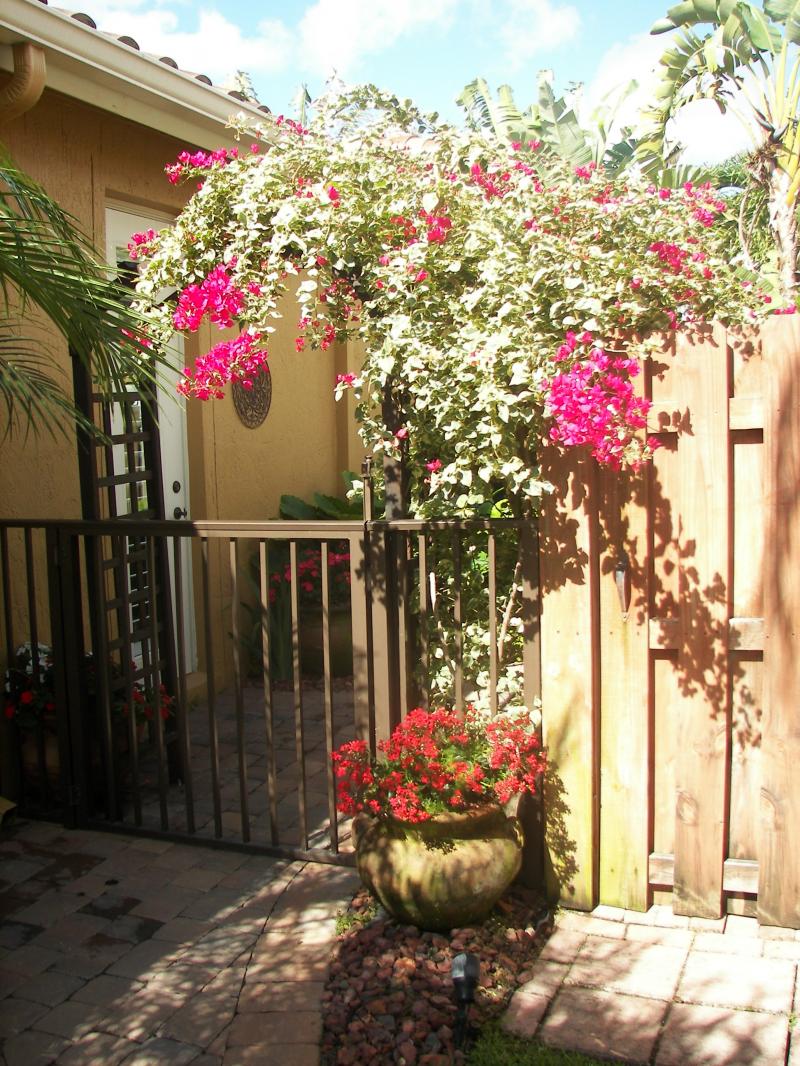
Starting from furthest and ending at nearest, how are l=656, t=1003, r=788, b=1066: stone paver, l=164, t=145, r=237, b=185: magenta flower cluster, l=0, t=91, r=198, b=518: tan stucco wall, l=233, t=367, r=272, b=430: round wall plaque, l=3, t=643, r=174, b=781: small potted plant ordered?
l=233, t=367, r=272, b=430: round wall plaque → l=0, t=91, r=198, b=518: tan stucco wall → l=3, t=643, r=174, b=781: small potted plant → l=164, t=145, r=237, b=185: magenta flower cluster → l=656, t=1003, r=788, b=1066: stone paver

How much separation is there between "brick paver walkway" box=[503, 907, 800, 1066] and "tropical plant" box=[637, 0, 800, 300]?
675cm

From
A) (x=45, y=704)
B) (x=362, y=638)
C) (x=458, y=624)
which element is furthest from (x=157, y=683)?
(x=458, y=624)

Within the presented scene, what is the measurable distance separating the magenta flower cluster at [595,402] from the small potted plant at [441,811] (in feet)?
3.37

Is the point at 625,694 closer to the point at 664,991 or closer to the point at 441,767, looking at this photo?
the point at 441,767

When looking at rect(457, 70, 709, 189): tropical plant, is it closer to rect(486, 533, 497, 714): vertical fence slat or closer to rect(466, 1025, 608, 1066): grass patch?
rect(486, 533, 497, 714): vertical fence slat

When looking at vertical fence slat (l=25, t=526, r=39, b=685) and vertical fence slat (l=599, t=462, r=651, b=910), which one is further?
vertical fence slat (l=25, t=526, r=39, b=685)

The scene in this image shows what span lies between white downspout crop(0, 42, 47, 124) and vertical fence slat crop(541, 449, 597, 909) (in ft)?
9.16

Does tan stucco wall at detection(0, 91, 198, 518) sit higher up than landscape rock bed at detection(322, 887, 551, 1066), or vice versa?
tan stucco wall at detection(0, 91, 198, 518)

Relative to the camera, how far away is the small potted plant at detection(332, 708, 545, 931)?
10.0 feet

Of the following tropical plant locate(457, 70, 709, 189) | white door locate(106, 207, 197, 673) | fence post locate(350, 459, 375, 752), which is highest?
tropical plant locate(457, 70, 709, 189)

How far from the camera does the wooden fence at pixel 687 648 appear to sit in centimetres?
305

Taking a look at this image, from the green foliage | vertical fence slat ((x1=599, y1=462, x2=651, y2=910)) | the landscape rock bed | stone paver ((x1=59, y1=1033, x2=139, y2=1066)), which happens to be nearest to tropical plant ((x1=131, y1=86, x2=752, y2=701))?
vertical fence slat ((x1=599, y1=462, x2=651, y2=910))

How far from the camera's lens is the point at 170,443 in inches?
238

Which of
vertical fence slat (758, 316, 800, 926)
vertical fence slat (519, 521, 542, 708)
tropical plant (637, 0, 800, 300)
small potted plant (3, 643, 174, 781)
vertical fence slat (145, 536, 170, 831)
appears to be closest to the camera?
vertical fence slat (758, 316, 800, 926)
